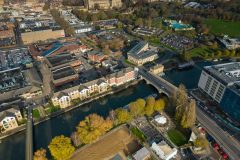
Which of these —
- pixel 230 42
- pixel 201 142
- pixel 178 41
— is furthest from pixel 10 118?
pixel 230 42

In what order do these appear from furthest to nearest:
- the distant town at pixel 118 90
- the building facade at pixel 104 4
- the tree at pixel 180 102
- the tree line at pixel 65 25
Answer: the building facade at pixel 104 4 → the tree line at pixel 65 25 → the tree at pixel 180 102 → the distant town at pixel 118 90

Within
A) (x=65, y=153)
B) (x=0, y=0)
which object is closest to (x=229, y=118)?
(x=65, y=153)

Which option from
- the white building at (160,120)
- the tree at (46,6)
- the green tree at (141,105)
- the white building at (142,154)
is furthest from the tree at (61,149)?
the tree at (46,6)

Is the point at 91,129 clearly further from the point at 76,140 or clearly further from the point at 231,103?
the point at 231,103

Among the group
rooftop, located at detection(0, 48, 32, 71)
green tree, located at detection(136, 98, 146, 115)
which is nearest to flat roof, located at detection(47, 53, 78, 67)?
rooftop, located at detection(0, 48, 32, 71)

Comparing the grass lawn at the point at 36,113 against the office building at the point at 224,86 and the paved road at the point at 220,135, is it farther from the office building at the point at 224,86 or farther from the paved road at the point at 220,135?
the office building at the point at 224,86

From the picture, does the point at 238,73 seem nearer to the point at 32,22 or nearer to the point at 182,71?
the point at 182,71
